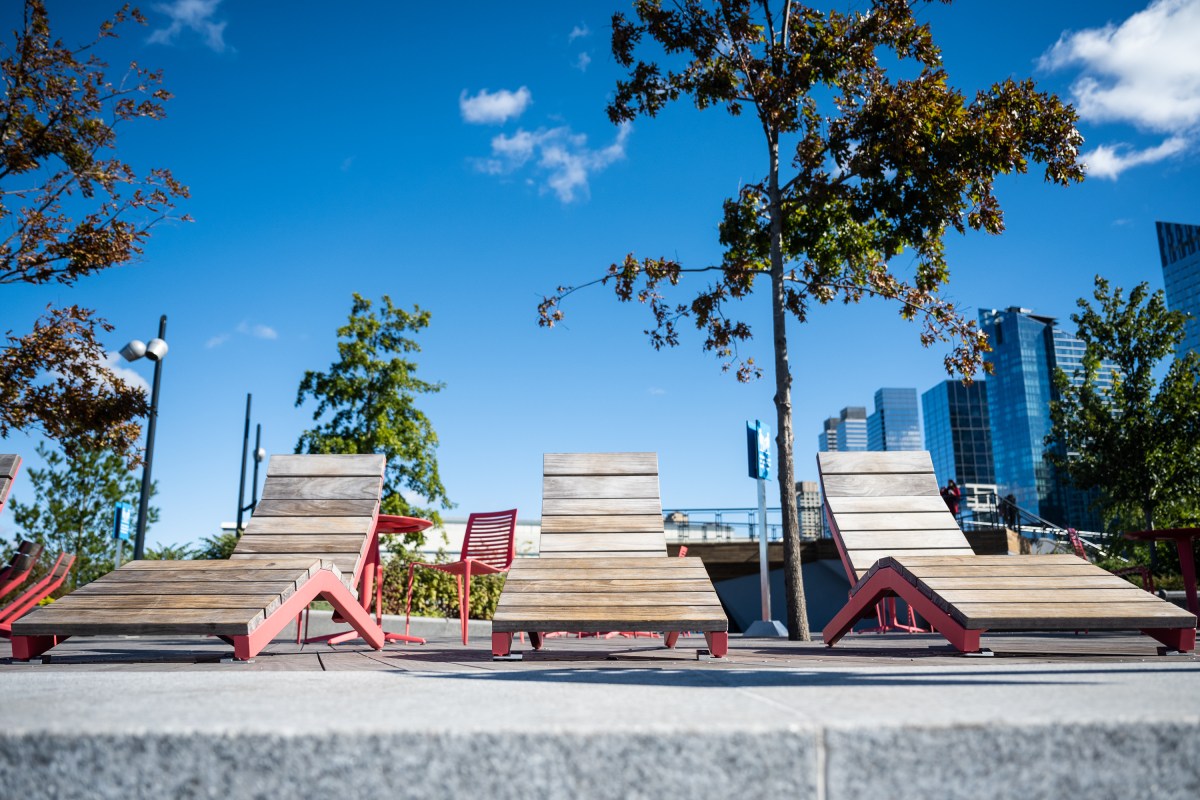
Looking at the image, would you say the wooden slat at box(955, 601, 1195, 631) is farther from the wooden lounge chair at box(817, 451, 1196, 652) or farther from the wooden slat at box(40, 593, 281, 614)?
the wooden slat at box(40, 593, 281, 614)

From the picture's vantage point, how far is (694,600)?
483 cm

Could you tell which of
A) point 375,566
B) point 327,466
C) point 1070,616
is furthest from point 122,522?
point 1070,616

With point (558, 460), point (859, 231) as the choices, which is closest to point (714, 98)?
point (859, 231)

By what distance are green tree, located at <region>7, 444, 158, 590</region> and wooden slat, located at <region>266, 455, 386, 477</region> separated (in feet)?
38.6

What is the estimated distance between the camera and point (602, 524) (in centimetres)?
674

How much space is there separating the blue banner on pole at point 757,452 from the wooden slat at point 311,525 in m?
7.34

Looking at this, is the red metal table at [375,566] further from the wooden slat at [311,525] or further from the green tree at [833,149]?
the green tree at [833,149]

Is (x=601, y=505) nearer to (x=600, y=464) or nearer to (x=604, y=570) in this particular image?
(x=600, y=464)

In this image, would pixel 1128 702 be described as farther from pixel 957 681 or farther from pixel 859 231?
pixel 859 231

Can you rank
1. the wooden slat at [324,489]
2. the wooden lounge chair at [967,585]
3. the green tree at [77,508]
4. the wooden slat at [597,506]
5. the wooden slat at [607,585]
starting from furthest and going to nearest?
1. the green tree at [77,508]
2. the wooden slat at [597,506]
3. the wooden slat at [324,489]
4. the wooden slat at [607,585]
5. the wooden lounge chair at [967,585]

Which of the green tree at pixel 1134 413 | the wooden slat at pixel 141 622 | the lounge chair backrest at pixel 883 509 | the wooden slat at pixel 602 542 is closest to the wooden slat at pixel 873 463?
the lounge chair backrest at pixel 883 509

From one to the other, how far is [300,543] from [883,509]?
497 centimetres

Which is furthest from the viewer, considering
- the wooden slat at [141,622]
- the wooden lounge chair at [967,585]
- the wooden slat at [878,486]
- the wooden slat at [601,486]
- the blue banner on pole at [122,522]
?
the blue banner on pole at [122,522]

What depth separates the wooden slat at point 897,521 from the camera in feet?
23.4
